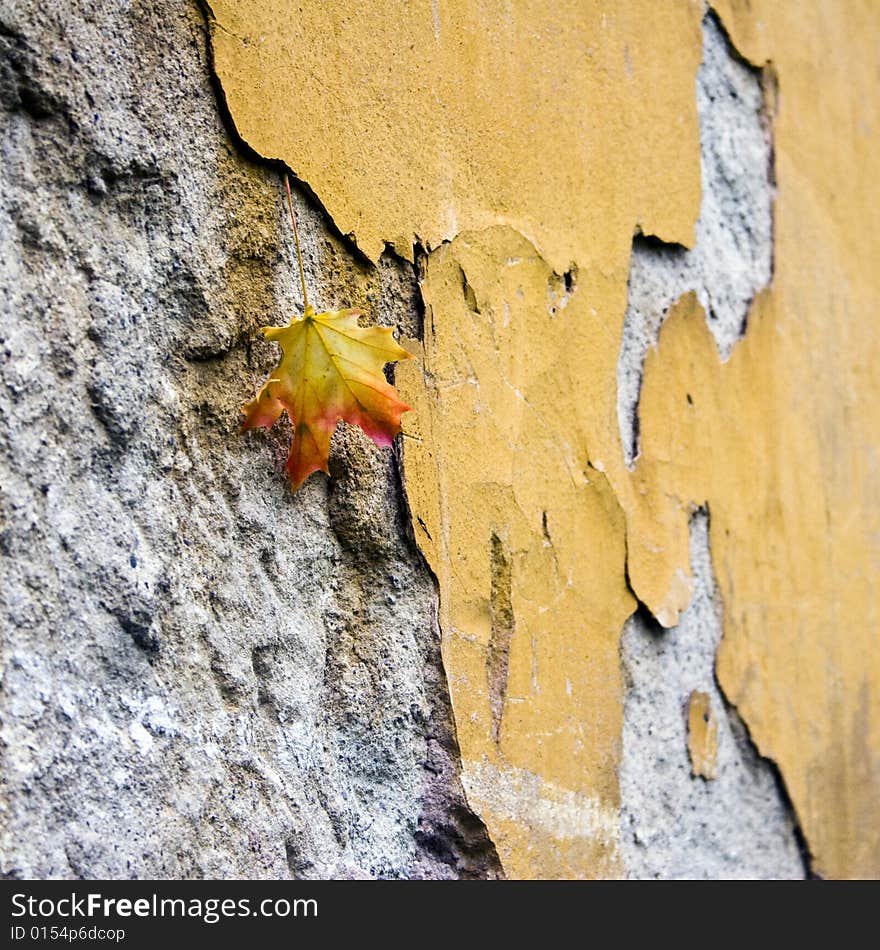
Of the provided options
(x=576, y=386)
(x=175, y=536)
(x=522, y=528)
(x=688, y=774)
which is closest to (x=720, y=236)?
(x=576, y=386)

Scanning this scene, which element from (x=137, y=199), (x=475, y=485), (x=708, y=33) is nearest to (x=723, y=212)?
(x=708, y=33)

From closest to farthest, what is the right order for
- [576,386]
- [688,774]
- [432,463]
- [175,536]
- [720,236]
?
[175,536] → [432,463] → [576,386] → [688,774] → [720,236]

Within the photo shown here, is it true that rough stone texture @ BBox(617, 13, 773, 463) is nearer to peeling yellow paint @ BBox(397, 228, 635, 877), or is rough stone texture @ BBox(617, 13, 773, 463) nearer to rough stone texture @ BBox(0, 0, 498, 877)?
peeling yellow paint @ BBox(397, 228, 635, 877)

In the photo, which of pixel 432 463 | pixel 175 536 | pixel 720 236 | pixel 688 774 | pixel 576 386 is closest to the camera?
pixel 175 536

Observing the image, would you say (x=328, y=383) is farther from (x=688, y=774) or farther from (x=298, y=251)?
(x=688, y=774)

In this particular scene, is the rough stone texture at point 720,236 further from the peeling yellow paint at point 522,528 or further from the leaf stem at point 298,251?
the leaf stem at point 298,251

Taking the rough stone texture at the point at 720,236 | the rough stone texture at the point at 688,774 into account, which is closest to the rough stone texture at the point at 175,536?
the rough stone texture at the point at 688,774

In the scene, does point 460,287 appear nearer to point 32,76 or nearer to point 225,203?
point 225,203
